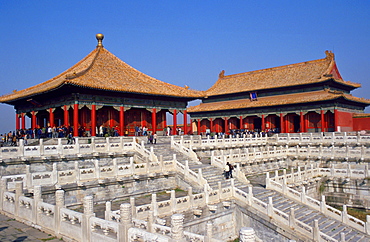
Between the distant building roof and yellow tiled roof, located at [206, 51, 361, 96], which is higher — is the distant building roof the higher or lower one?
the lower one

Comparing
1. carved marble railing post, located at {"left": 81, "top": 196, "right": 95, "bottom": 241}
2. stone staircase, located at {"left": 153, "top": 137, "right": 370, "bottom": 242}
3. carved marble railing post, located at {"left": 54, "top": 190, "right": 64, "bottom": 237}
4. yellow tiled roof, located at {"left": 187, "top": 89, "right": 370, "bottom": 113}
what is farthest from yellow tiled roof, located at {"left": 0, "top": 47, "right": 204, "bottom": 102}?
carved marble railing post, located at {"left": 81, "top": 196, "right": 95, "bottom": 241}

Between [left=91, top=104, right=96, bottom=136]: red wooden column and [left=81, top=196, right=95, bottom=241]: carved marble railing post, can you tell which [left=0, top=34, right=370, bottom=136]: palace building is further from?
[left=81, top=196, right=95, bottom=241]: carved marble railing post

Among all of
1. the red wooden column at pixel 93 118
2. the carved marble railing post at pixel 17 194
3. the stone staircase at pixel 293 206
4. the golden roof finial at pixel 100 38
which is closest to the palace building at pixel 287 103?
the golden roof finial at pixel 100 38

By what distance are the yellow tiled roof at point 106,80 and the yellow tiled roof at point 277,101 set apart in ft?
39.8

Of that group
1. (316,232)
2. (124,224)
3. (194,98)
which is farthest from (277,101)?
(124,224)

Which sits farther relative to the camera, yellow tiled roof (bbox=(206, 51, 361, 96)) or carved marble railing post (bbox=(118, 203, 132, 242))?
yellow tiled roof (bbox=(206, 51, 361, 96))

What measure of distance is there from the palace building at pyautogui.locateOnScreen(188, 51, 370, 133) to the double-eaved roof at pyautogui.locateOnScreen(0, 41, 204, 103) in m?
4.53

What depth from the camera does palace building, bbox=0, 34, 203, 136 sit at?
24.7 meters

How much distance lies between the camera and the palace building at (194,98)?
25.8 meters

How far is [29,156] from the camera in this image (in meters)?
15.8

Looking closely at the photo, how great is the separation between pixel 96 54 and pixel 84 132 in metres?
8.39

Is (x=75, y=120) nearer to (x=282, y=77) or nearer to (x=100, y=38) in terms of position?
(x=100, y=38)

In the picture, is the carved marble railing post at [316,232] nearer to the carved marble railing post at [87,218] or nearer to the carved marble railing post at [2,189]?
the carved marble railing post at [87,218]

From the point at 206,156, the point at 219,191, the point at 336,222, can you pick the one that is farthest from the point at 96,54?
the point at 336,222
